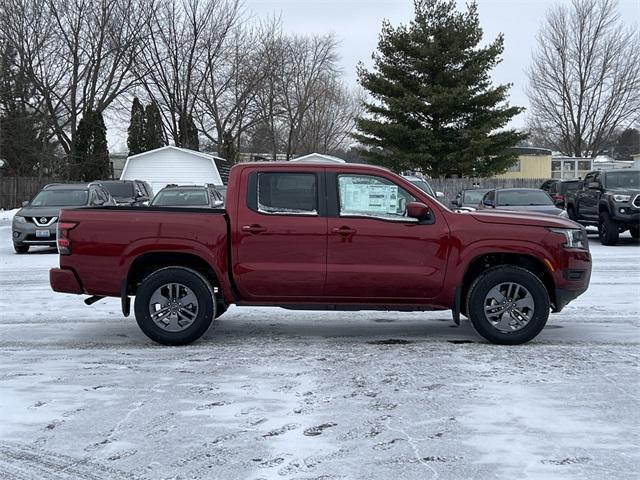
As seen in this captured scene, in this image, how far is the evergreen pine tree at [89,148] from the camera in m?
47.8

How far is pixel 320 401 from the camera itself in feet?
17.5

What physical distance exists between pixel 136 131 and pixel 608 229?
40.1 metres

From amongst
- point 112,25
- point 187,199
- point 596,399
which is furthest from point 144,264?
point 112,25

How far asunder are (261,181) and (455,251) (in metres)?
1.99

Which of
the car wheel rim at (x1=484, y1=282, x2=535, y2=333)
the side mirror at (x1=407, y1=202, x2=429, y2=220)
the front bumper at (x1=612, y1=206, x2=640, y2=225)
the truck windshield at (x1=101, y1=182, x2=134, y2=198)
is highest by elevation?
the truck windshield at (x1=101, y1=182, x2=134, y2=198)

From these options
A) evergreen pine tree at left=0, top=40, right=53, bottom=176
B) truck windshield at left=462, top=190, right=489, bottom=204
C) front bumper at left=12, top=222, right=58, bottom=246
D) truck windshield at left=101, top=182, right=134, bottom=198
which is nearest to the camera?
front bumper at left=12, top=222, right=58, bottom=246

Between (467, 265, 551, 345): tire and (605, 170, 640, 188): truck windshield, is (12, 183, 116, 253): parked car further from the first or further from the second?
(605, 170, 640, 188): truck windshield

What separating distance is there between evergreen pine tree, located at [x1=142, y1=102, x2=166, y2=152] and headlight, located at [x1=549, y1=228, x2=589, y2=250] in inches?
1847

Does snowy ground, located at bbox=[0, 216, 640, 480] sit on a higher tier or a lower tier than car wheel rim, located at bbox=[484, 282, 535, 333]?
lower

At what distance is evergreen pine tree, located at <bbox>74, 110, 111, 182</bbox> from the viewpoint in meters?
47.8

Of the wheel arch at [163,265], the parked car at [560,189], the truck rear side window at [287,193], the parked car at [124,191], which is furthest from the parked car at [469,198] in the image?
the wheel arch at [163,265]

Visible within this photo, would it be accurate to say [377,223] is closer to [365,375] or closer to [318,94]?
[365,375]

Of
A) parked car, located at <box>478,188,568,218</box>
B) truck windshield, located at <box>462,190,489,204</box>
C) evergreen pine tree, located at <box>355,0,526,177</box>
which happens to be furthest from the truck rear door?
evergreen pine tree, located at <box>355,0,526,177</box>

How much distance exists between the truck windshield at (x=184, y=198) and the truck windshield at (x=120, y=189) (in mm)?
7757
